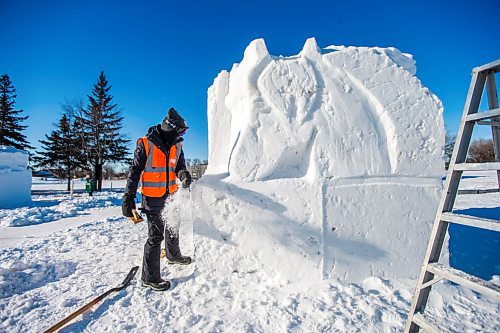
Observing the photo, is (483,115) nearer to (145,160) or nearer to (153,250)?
(145,160)

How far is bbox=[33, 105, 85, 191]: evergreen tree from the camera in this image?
876 inches

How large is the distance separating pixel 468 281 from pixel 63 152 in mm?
27464

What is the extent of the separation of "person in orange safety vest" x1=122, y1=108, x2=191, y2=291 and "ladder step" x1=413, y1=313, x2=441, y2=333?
2.14m

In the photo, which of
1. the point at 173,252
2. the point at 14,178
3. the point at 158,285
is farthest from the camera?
the point at 14,178

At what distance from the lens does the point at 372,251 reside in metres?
2.78

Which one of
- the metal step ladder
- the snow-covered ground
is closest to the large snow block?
the snow-covered ground

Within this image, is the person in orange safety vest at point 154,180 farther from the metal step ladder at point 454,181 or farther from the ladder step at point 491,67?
the ladder step at point 491,67

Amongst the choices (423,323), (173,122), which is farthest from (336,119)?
(423,323)

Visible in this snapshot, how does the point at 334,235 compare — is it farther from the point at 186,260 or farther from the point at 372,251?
the point at 186,260

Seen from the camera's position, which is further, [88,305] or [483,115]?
[88,305]

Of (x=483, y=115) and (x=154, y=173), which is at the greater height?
(x=483, y=115)

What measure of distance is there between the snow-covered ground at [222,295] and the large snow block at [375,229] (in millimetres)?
152

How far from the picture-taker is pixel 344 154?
2879 mm

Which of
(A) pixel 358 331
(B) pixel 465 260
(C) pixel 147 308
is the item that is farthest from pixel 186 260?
(B) pixel 465 260
